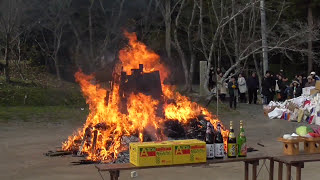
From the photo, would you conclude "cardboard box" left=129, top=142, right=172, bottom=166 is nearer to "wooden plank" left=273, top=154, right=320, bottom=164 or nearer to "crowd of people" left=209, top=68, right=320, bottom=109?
"wooden plank" left=273, top=154, right=320, bottom=164

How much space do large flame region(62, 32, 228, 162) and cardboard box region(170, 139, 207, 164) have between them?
14.9 feet

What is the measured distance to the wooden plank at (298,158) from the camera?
17.0ft

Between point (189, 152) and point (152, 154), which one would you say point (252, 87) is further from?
point (152, 154)

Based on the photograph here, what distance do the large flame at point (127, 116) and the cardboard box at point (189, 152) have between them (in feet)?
14.9

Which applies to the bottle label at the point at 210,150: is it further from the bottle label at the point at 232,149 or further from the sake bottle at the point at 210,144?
the bottle label at the point at 232,149

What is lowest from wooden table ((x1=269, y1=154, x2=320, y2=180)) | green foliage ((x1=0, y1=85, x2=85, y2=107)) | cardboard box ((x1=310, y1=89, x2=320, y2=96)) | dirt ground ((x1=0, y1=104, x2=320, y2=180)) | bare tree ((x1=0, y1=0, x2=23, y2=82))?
dirt ground ((x1=0, y1=104, x2=320, y2=180))

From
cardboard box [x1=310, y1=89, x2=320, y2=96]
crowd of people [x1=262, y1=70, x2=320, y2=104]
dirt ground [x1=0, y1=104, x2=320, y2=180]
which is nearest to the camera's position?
dirt ground [x1=0, y1=104, x2=320, y2=180]

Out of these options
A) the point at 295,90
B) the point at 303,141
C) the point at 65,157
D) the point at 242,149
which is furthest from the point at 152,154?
the point at 295,90

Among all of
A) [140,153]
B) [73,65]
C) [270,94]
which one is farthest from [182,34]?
[140,153]

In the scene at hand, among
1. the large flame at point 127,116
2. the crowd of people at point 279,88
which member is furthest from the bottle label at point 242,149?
the crowd of people at point 279,88

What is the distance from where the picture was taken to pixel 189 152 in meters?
4.98

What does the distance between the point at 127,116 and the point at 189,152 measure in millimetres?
5300

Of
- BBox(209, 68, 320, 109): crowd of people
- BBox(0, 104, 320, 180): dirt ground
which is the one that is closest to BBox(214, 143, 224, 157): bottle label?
BBox(0, 104, 320, 180): dirt ground

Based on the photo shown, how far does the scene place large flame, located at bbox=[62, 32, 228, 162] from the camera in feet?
32.4
